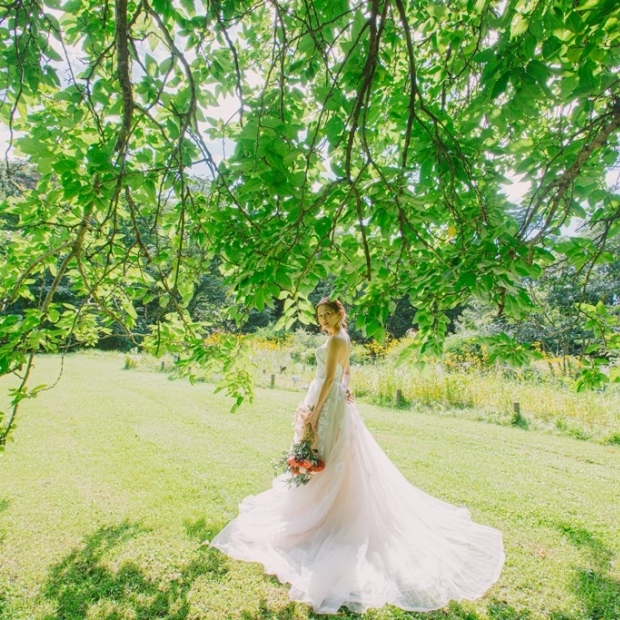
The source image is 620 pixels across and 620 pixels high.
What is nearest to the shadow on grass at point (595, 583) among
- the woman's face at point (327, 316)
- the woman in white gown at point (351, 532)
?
the woman in white gown at point (351, 532)

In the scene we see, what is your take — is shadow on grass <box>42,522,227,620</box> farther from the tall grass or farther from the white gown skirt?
the tall grass

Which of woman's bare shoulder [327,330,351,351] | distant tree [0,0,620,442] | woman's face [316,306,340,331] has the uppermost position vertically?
distant tree [0,0,620,442]

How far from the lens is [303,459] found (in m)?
3.80

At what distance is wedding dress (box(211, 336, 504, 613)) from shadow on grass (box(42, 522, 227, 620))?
0.37 meters

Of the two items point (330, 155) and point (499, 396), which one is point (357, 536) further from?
point (499, 396)

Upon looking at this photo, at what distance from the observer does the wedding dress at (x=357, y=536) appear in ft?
10.1

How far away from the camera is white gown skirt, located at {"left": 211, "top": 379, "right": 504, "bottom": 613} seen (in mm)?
3090

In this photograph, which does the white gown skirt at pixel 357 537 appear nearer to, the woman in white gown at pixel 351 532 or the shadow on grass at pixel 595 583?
the woman in white gown at pixel 351 532

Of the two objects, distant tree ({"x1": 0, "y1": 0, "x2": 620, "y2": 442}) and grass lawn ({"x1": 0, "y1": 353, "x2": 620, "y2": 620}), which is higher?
distant tree ({"x1": 0, "y1": 0, "x2": 620, "y2": 442})

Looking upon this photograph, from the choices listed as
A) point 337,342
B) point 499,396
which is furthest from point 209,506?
point 499,396

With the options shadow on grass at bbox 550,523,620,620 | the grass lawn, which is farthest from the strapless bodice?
shadow on grass at bbox 550,523,620,620

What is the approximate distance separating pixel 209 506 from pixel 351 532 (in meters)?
1.68

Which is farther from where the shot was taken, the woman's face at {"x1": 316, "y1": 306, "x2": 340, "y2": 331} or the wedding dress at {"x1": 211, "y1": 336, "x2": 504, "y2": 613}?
the woman's face at {"x1": 316, "y1": 306, "x2": 340, "y2": 331}

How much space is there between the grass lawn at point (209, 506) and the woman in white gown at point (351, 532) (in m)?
0.15
